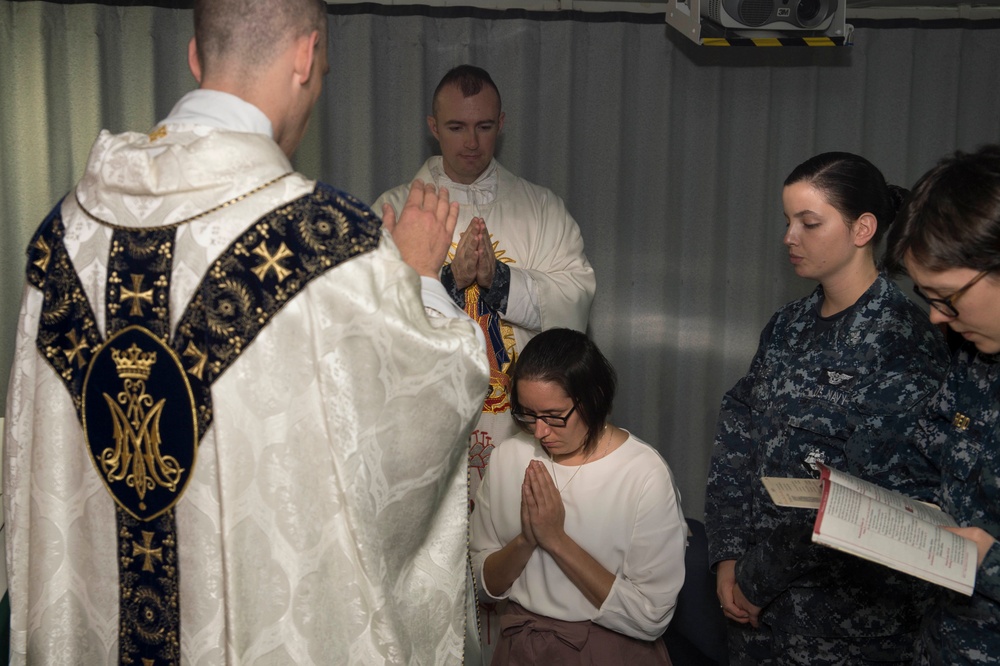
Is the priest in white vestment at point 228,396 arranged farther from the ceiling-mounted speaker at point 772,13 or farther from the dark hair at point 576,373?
the ceiling-mounted speaker at point 772,13

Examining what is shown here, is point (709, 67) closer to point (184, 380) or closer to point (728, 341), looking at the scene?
point (728, 341)

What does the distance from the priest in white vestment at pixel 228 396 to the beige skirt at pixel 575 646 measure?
752mm

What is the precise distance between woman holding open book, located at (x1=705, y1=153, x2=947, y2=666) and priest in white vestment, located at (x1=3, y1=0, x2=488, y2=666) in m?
0.96

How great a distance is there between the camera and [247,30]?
1.61 meters

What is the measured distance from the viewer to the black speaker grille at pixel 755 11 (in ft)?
12.6

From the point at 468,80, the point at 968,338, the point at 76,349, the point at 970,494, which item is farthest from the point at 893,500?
the point at 468,80

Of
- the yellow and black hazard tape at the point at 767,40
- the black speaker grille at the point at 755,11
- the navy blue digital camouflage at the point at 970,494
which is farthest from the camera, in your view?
the yellow and black hazard tape at the point at 767,40


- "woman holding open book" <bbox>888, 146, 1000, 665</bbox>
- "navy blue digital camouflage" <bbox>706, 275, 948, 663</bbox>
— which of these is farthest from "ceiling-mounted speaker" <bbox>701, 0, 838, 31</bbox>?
"woman holding open book" <bbox>888, 146, 1000, 665</bbox>

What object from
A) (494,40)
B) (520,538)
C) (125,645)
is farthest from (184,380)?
(494,40)

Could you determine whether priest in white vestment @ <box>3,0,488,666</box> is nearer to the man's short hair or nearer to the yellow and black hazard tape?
the man's short hair

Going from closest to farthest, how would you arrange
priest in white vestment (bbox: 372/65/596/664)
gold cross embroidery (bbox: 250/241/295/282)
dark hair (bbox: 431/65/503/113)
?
gold cross embroidery (bbox: 250/241/295/282) < priest in white vestment (bbox: 372/65/596/664) < dark hair (bbox: 431/65/503/113)

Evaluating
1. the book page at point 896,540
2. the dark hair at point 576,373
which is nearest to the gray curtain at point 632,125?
the dark hair at point 576,373

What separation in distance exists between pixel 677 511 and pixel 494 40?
2.64m

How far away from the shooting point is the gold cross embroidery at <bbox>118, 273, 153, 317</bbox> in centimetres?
156
